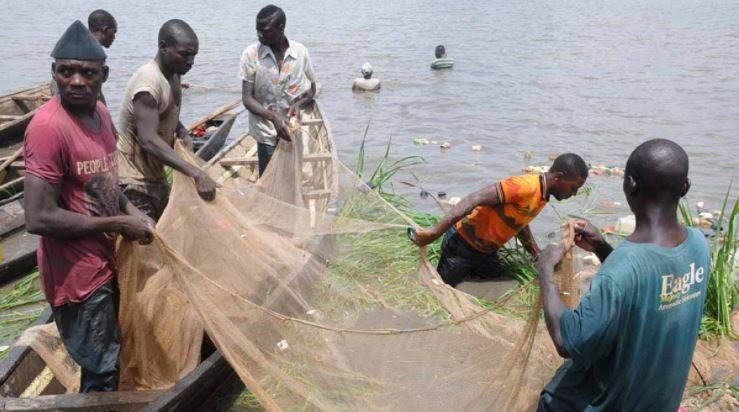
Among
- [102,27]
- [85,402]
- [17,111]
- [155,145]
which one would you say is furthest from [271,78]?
[17,111]

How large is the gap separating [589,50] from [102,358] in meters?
17.1

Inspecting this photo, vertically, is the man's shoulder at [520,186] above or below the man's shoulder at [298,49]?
below

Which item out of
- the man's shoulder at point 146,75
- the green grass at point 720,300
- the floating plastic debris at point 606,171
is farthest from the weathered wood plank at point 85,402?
the floating plastic debris at point 606,171

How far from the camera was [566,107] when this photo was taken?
1252 cm

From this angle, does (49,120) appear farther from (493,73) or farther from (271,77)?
(493,73)

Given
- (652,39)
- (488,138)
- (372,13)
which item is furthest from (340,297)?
(372,13)

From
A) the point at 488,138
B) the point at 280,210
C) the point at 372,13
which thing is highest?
the point at 372,13

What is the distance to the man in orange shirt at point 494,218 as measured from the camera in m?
3.88

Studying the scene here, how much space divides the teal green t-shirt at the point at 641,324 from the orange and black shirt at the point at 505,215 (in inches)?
79.2

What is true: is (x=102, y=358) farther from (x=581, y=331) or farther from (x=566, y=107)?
(x=566, y=107)

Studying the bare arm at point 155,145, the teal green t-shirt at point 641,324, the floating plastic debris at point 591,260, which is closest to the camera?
the teal green t-shirt at point 641,324

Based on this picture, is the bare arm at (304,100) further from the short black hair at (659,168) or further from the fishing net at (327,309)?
the short black hair at (659,168)

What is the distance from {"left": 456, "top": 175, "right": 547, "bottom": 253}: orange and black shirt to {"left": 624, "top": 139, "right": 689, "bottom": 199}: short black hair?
210 cm

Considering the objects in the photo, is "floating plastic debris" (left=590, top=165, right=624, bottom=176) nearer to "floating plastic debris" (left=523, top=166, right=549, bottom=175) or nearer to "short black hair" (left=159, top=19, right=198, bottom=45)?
"floating plastic debris" (left=523, top=166, right=549, bottom=175)
